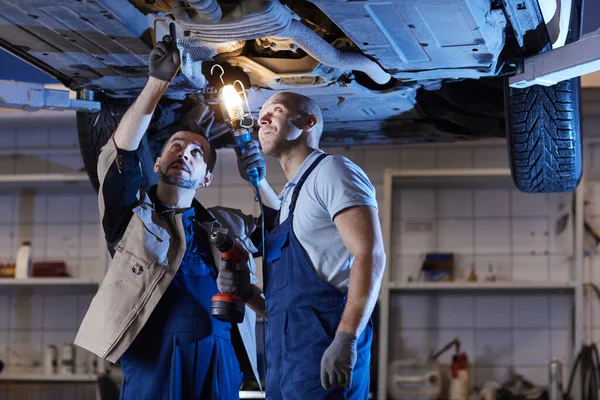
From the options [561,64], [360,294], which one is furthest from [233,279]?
[561,64]

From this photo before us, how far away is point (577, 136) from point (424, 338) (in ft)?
9.31

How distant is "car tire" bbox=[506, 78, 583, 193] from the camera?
307 centimetres

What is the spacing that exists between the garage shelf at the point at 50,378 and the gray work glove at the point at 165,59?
11.7 feet

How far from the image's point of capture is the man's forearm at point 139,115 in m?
2.68

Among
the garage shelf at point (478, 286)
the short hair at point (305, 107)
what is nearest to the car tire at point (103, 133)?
the short hair at point (305, 107)

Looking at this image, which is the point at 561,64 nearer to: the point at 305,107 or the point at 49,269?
the point at 305,107

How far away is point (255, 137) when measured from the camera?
12.4 ft

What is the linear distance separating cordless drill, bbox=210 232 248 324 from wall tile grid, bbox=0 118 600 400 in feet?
10.9

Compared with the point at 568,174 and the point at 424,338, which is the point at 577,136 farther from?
the point at 424,338

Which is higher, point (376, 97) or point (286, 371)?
point (376, 97)

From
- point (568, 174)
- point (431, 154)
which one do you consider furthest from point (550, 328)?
point (568, 174)

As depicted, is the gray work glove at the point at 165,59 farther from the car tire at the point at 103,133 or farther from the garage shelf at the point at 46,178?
the garage shelf at the point at 46,178

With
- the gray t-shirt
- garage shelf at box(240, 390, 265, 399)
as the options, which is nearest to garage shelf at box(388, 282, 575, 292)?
garage shelf at box(240, 390, 265, 399)

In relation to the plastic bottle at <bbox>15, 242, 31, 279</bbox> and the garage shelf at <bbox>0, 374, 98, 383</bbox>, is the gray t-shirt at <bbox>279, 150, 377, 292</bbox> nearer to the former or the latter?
the garage shelf at <bbox>0, 374, 98, 383</bbox>
